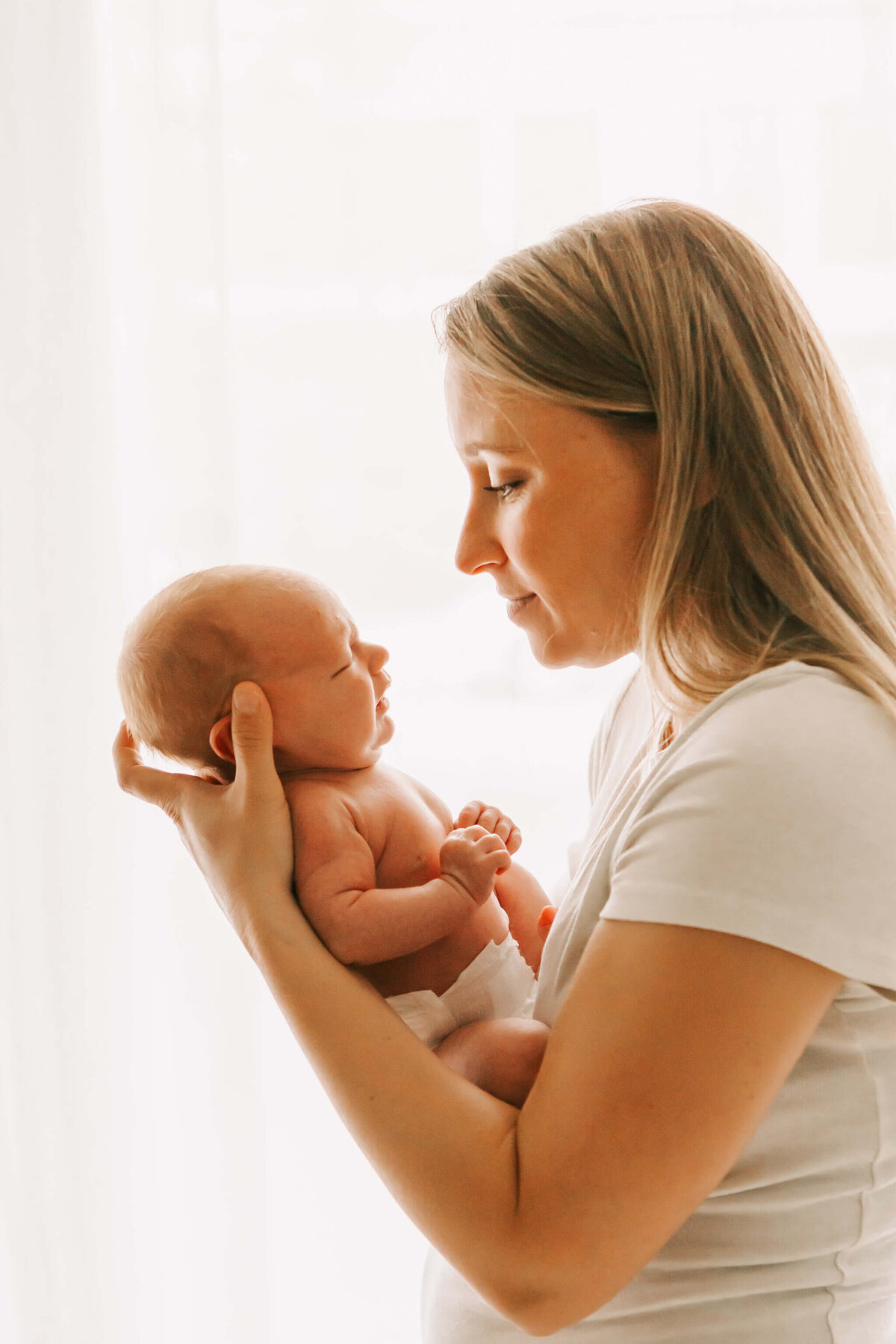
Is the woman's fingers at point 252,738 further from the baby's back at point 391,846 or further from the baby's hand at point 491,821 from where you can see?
the baby's hand at point 491,821

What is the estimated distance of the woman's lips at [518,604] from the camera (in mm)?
1114

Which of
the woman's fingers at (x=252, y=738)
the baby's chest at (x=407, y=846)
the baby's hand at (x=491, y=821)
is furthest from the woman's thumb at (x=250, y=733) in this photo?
the baby's hand at (x=491, y=821)

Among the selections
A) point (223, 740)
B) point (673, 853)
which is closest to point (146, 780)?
point (223, 740)

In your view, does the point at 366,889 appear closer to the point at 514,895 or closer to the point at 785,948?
the point at 514,895

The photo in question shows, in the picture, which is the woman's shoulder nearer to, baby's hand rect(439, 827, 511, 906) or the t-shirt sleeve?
the t-shirt sleeve

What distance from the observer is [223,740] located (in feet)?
3.68

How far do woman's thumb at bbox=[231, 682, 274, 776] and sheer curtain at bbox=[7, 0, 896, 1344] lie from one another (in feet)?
2.63

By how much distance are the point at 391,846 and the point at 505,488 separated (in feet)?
1.25

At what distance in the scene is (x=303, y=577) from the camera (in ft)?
3.80

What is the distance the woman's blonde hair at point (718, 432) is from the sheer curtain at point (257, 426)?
33.1 inches

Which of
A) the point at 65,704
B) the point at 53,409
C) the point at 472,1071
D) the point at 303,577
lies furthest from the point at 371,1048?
the point at 53,409

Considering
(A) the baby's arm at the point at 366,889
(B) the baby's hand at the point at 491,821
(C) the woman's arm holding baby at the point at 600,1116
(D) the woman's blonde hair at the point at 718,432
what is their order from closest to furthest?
(C) the woman's arm holding baby at the point at 600,1116, (D) the woman's blonde hair at the point at 718,432, (A) the baby's arm at the point at 366,889, (B) the baby's hand at the point at 491,821

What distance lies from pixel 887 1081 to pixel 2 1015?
4.87ft

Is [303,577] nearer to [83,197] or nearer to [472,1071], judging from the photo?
[472,1071]
